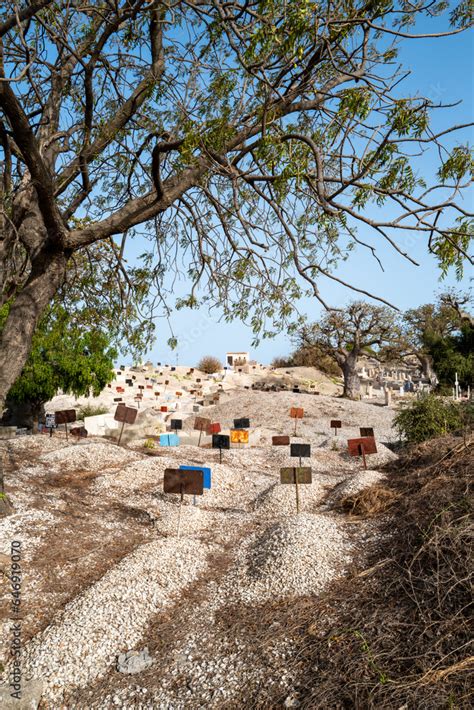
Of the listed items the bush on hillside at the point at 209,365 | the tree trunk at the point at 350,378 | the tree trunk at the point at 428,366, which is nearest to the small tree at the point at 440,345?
the tree trunk at the point at 428,366

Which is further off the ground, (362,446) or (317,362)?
(317,362)

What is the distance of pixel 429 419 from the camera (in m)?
12.7

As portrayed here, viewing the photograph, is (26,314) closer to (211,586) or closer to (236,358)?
(211,586)

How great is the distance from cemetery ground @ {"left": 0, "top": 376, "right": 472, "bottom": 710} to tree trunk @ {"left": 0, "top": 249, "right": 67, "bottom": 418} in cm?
206

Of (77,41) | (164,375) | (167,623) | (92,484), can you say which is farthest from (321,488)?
(164,375)

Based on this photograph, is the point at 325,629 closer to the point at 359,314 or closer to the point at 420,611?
the point at 420,611

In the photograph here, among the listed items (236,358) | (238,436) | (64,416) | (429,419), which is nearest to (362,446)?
(429,419)

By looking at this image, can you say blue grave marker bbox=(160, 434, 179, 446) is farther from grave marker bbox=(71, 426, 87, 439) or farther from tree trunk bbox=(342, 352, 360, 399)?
tree trunk bbox=(342, 352, 360, 399)

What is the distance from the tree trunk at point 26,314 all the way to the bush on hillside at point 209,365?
3565cm

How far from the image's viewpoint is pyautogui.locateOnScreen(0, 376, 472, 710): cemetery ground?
3756 mm

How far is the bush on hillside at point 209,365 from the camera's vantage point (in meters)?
42.7

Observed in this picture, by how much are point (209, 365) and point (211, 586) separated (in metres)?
37.8

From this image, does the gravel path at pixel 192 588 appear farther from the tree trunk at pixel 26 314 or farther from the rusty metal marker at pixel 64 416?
the rusty metal marker at pixel 64 416

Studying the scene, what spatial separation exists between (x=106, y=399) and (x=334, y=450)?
16.2m
